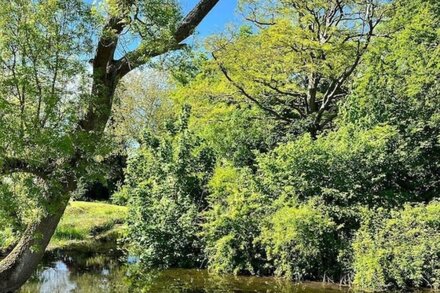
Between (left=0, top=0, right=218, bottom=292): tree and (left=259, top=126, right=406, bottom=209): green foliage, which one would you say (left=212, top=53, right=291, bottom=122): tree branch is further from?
(left=0, top=0, right=218, bottom=292): tree

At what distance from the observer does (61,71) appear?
6.65m

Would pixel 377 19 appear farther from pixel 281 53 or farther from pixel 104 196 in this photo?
pixel 104 196

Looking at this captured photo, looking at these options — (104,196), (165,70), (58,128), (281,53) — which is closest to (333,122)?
(281,53)

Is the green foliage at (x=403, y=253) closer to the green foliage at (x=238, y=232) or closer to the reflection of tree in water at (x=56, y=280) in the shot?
the green foliage at (x=238, y=232)

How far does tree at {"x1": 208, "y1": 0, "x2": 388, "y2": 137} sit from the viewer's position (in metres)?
16.9

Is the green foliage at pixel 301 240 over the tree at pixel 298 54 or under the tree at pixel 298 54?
under

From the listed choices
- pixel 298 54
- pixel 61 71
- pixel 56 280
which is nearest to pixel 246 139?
pixel 298 54

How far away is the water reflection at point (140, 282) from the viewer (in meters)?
12.4

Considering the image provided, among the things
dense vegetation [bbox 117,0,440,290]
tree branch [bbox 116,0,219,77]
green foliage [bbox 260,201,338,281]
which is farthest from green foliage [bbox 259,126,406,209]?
tree branch [bbox 116,0,219,77]

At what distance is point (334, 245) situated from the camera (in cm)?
1377

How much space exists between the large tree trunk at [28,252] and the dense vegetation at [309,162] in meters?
5.74

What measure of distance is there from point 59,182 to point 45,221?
0.72 m

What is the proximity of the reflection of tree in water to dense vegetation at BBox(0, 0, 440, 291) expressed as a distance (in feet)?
7.20

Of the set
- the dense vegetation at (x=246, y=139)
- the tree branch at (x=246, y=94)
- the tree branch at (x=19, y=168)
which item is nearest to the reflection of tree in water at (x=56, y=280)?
the dense vegetation at (x=246, y=139)
